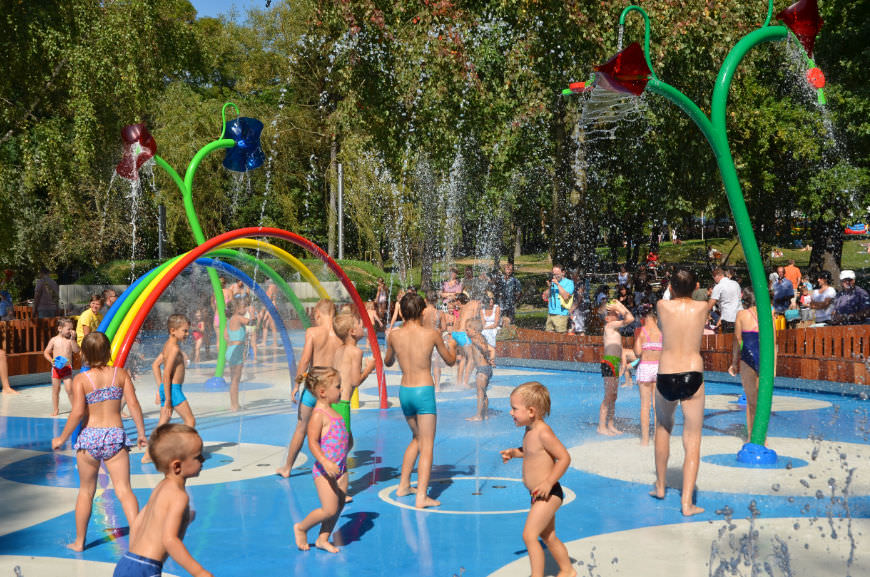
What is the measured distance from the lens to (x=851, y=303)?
1595 cm

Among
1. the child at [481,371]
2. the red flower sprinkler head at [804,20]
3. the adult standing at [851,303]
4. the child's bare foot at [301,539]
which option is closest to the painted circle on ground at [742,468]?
the child at [481,371]

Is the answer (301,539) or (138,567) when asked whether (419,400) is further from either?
(138,567)

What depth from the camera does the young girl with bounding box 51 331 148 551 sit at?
5.93m

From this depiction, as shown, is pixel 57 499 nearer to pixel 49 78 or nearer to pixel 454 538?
pixel 454 538

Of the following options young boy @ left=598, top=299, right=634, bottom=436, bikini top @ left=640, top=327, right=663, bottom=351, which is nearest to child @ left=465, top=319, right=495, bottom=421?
young boy @ left=598, top=299, right=634, bottom=436

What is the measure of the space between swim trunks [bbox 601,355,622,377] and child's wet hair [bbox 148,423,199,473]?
6.53 m

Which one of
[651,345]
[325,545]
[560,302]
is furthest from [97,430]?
[560,302]

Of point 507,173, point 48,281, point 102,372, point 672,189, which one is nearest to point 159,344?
point 48,281

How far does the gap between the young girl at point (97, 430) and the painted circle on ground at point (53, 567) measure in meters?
0.25

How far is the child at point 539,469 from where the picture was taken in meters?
5.00

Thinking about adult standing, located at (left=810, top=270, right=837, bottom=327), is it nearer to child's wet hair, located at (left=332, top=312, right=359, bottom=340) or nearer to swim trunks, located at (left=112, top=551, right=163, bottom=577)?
child's wet hair, located at (left=332, top=312, right=359, bottom=340)

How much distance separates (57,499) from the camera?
7758 millimetres

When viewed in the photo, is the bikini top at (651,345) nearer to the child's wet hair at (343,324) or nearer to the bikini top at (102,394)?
the child's wet hair at (343,324)

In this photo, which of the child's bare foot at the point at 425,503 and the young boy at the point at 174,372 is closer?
the child's bare foot at the point at 425,503
